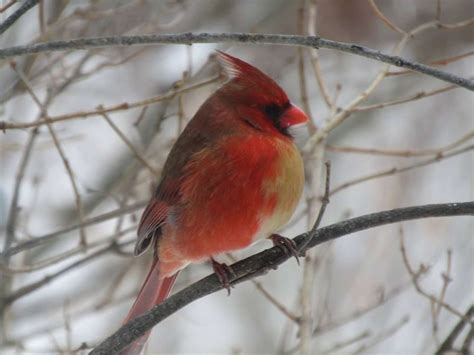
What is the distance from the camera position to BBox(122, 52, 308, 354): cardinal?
270 centimetres

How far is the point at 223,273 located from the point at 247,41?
0.87m

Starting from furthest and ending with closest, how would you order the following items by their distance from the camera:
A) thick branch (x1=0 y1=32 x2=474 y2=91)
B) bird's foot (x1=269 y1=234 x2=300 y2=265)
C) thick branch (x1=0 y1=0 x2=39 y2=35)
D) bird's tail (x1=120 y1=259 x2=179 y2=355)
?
bird's tail (x1=120 y1=259 x2=179 y2=355) < bird's foot (x1=269 y1=234 x2=300 y2=265) < thick branch (x1=0 y1=0 x2=39 y2=35) < thick branch (x1=0 y1=32 x2=474 y2=91)

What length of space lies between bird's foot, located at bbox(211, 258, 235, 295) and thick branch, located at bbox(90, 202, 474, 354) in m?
0.02

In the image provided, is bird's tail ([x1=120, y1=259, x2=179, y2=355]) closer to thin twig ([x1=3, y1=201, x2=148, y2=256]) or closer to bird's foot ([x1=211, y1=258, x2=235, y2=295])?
thin twig ([x1=3, y1=201, x2=148, y2=256])

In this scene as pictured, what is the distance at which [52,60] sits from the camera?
3686 millimetres

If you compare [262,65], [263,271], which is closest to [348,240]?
[262,65]

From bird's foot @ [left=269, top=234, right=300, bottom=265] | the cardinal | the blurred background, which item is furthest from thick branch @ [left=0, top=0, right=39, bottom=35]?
the blurred background

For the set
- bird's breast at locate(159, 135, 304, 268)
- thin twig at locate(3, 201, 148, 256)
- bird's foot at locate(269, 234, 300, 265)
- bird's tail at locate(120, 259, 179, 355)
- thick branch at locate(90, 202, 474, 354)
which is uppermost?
thin twig at locate(3, 201, 148, 256)

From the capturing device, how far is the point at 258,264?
7.89 feet

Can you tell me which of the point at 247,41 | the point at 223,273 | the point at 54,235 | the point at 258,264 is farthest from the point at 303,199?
the point at 247,41

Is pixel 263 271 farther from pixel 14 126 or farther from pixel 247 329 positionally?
pixel 247 329

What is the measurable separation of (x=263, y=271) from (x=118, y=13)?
183 cm

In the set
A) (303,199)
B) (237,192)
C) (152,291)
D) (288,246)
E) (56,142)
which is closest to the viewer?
(288,246)

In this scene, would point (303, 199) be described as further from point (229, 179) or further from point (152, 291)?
point (229, 179)
